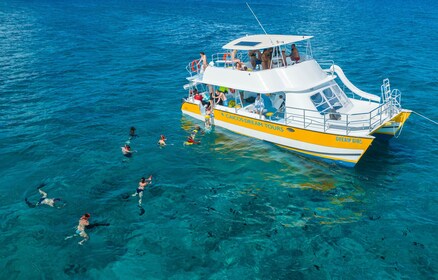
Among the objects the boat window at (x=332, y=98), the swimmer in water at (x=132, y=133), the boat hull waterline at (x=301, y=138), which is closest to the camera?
the boat hull waterline at (x=301, y=138)

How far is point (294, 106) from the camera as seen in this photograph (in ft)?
76.7

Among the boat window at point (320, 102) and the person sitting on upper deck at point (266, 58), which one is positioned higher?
the person sitting on upper deck at point (266, 58)

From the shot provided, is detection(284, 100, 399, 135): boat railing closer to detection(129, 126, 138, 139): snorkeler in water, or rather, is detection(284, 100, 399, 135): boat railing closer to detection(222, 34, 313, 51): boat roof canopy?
detection(222, 34, 313, 51): boat roof canopy

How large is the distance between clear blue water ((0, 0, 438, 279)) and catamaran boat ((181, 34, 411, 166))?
48.7 inches

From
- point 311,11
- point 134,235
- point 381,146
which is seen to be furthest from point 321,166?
point 311,11

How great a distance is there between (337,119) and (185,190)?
1039cm

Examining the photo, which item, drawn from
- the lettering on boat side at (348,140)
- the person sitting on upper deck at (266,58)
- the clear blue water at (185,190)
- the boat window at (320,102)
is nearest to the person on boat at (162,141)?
the clear blue water at (185,190)

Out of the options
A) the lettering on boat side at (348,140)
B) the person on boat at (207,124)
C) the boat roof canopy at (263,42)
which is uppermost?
the boat roof canopy at (263,42)

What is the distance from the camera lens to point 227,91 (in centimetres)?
2850

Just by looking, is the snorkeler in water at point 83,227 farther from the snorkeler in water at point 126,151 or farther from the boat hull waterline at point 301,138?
the boat hull waterline at point 301,138

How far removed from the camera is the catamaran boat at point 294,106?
21703 mm

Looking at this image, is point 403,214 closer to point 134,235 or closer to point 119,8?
point 134,235

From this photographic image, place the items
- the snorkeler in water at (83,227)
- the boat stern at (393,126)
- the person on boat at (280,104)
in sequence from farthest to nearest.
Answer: the person on boat at (280,104) → the boat stern at (393,126) → the snorkeler in water at (83,227)

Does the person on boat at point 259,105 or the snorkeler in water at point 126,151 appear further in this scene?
the person on boat at point 259,105
